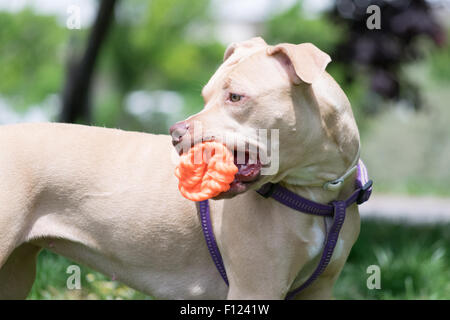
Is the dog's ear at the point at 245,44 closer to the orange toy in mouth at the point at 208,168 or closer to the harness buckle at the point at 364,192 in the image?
the orange toy in mouth at the point at 208,168

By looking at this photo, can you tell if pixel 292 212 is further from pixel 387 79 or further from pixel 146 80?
pixel 146 80

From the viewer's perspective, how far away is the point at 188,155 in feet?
7.75

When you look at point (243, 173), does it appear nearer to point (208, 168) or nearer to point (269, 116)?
point (208, 168)

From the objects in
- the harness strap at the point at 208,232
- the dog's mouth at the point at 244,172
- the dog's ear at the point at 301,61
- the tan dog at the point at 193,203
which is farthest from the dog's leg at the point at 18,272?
the dog's ear at the point at 301,61

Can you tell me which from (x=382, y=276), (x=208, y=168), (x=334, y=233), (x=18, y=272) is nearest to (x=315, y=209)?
(x=334, y=233)

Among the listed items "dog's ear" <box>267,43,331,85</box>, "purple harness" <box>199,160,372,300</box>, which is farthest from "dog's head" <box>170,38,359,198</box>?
"purple harness" <box>199,160,372,300</box>

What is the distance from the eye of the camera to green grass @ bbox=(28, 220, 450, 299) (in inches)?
163

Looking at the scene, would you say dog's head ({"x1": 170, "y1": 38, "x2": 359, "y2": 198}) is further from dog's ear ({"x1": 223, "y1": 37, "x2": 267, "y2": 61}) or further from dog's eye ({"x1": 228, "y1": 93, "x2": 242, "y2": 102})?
dog's ear ({"x1": 223, "y1": 37, "x2": 267, "y2": 61})

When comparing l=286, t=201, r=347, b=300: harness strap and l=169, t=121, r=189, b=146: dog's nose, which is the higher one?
l=169, t=121, r=189, b=146: dog's nose

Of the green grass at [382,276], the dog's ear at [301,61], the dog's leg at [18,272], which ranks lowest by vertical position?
the green grass at [382,276]

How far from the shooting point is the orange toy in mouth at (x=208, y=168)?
2.34m

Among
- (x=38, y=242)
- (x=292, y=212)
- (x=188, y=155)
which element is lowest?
(x=38, y=242)

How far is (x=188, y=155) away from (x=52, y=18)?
22.5m

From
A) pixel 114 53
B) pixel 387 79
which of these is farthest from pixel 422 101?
pixel 114 53
